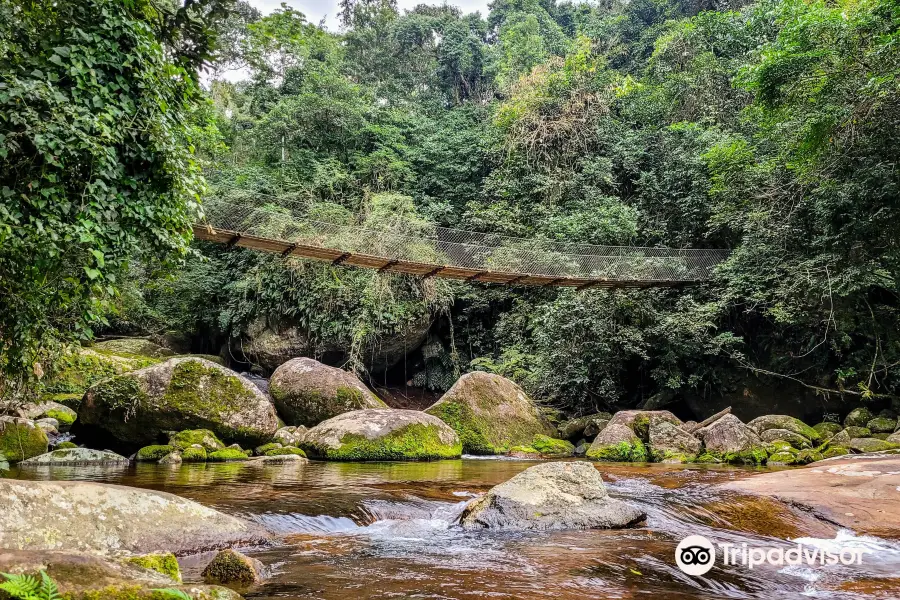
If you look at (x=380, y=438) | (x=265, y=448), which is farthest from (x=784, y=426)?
(x=265, y=448)

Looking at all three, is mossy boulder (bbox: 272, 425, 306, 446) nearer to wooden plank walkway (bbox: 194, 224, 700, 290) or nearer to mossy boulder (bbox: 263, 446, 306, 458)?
mossy boulder (bbox: 263, 446, 306, 458)

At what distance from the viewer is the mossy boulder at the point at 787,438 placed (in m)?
8.88

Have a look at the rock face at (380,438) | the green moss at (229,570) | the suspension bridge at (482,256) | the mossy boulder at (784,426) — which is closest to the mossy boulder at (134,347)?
the suspension bridge at (482,256)

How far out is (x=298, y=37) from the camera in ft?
17.9

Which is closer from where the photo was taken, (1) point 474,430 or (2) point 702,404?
(1) point 474,430

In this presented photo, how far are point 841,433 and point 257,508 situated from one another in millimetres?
9043

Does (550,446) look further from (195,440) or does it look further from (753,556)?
(753,556)

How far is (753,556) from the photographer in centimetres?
324

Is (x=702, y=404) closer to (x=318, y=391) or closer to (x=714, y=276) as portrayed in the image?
(x=714, y=276)

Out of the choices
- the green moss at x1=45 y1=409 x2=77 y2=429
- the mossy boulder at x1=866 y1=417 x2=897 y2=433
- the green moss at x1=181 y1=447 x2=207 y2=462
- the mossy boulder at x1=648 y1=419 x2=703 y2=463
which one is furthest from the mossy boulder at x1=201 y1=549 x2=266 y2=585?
the mossy boulder at x1=866 y1=417 x2=897 y2=433

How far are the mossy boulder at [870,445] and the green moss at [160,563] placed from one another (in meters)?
8.71

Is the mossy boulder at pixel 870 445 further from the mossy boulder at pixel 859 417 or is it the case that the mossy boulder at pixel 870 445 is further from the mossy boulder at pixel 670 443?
the mossy boulder at pixel 670 443

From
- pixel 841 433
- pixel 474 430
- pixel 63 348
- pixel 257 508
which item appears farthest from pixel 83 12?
pixel 841 433

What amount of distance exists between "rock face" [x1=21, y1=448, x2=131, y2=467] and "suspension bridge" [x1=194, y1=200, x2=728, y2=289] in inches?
157
